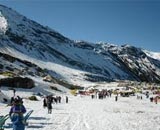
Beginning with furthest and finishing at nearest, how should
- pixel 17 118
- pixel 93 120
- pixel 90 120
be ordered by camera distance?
1. pixel 93 120
2. pixel 90 120
3. pixel 17 118

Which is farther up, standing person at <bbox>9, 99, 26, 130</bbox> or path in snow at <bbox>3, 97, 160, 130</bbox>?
standing person at <bbox>9, 99, 26, 130</bbox>

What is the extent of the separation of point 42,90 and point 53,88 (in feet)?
32.6

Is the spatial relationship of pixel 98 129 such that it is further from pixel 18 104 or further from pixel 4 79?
pixel 4 79

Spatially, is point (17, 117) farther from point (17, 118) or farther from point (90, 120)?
point (90, 120)

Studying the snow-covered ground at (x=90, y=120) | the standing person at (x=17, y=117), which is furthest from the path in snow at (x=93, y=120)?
the standing person at (x=17, y=117)

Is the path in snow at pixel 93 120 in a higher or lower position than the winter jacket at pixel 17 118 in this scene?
lower

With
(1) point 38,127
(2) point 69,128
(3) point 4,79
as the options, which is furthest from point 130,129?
(3) point 4,79

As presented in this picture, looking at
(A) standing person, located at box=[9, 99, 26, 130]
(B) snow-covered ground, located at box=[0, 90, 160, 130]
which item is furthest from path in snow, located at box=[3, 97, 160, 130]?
(A) standing person, located at box=[9, 99, 26, 130]

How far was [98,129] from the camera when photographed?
25453 mm

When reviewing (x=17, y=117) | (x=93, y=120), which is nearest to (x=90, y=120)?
(x=93, y=120)

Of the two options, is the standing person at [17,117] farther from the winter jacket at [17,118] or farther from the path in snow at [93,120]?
the path in snow at [93,120]

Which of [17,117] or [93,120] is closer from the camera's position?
[17,117]

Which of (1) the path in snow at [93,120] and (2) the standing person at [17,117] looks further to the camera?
(1) the path in snow at [93,120]

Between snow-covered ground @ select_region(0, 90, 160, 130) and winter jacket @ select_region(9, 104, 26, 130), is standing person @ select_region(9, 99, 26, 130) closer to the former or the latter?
winter jacket @ select_region(9, 104, 26, 130)
